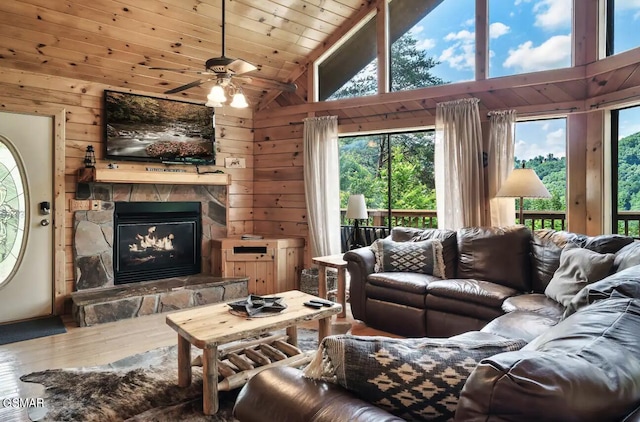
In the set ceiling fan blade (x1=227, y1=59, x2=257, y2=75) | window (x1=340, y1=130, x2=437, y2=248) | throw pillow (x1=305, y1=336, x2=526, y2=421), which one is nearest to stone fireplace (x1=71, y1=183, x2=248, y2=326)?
window (x1=340, y1=130, x2=437, y2=248)

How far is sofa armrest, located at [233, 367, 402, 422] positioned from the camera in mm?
1004

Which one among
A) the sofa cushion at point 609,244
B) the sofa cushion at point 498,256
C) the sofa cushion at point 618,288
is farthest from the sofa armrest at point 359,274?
the sofa cushion at point 618,288

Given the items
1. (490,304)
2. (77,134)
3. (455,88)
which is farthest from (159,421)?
(455,88)

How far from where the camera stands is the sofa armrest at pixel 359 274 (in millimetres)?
3941

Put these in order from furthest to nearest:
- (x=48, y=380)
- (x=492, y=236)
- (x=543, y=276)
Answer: (x=492, y=236), (x=543, y=276), (x=48, y=380)

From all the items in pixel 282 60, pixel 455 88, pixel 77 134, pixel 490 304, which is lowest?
pixel 490 304

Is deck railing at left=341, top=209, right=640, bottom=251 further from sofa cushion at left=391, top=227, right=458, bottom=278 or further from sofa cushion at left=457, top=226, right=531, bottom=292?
sofa cushion at left=457, top=226, right=531, bottom=292

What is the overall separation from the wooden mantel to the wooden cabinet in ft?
2.69

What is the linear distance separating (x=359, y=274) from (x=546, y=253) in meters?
1.65

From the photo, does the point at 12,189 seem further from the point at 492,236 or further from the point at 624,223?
the point at 624,223

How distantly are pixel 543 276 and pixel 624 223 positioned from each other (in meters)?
1.36

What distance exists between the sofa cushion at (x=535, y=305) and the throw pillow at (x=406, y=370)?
178cm

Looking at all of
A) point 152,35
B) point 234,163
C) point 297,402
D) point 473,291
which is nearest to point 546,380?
point 297,402

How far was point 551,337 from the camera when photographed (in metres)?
1.11
